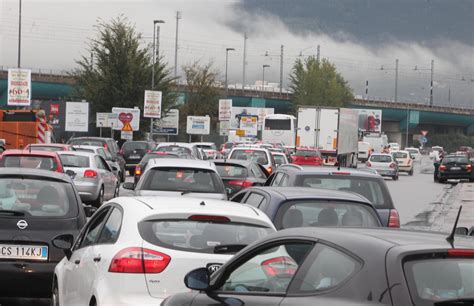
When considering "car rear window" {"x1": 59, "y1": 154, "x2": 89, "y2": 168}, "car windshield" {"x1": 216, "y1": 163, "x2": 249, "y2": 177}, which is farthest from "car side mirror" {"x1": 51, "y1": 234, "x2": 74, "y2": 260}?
"car rear window" {"x1": 59, "y1": 154, "x2": 89, "y2": 168}

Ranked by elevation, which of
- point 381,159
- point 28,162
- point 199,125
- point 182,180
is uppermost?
point 182,180

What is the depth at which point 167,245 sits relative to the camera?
6949mm

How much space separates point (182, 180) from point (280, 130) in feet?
194

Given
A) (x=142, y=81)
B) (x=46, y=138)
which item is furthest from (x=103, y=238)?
(x=142, y=81)

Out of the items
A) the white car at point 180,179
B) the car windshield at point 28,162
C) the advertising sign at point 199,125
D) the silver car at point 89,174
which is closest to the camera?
the white car at point 180,179

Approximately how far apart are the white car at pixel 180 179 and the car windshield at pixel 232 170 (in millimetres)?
6693

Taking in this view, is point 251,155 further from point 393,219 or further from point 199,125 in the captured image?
point 199,125

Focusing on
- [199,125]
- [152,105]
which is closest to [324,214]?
[152,105]

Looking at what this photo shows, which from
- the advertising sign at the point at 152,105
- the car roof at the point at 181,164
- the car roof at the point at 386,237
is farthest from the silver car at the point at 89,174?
the advertising sign at the point at 152,105

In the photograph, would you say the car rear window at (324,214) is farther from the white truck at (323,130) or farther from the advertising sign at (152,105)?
the advertising sign at (152,105)

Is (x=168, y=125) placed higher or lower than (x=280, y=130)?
lower

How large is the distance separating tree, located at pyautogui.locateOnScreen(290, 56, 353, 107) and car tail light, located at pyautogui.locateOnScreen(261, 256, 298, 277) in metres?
117

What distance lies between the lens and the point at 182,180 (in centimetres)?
1534

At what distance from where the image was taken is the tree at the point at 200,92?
9856 centimetres
